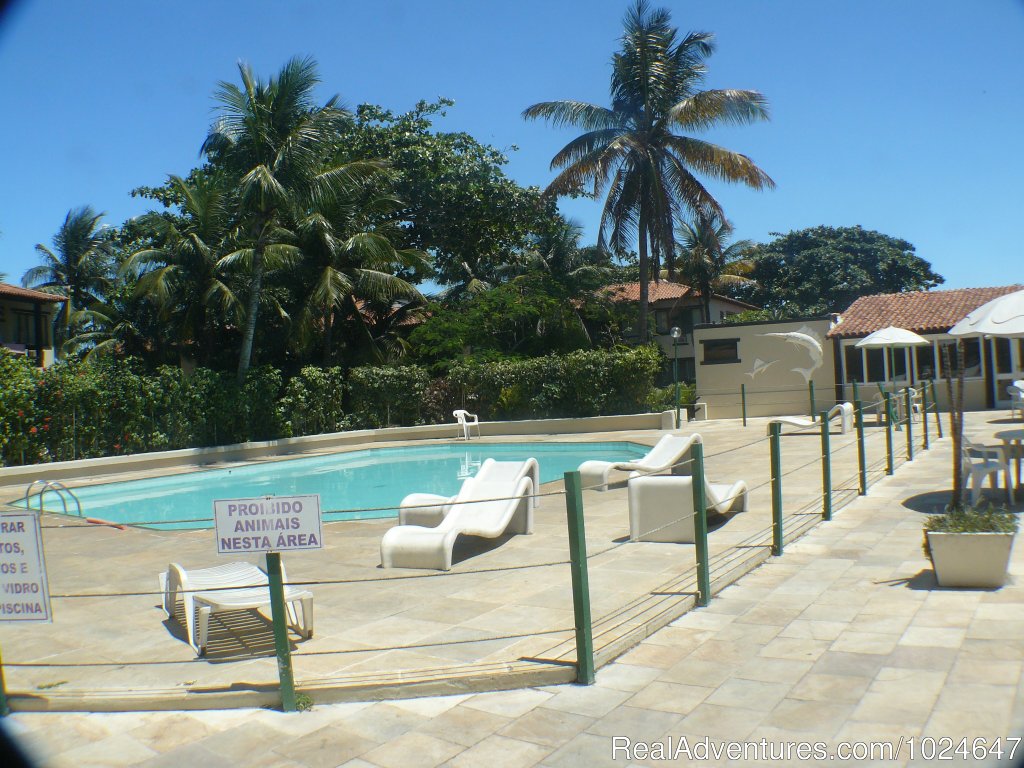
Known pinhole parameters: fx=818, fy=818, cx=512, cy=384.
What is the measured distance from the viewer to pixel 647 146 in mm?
27438

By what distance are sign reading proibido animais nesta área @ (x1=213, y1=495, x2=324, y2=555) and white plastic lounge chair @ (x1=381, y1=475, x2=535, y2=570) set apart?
8.46 ft

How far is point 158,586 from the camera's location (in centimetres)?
770

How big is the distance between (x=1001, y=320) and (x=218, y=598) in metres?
8.59

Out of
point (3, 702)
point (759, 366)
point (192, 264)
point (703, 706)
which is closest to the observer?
point (703, 706)

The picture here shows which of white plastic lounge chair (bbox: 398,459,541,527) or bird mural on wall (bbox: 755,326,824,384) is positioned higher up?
bird mural on wall (bbox: 755,326,824,384)

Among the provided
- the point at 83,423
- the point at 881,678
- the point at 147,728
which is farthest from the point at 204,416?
the point at 881,678

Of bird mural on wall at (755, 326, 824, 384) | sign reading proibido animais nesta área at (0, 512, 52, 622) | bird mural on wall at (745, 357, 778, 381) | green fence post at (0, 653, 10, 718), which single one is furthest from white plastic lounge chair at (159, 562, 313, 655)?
bird mural on wall at (745, 357, 778, 381)

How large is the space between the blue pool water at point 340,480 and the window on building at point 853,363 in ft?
33.9

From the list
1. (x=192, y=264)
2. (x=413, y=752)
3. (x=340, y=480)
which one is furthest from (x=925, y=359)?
(x=413, y=752)

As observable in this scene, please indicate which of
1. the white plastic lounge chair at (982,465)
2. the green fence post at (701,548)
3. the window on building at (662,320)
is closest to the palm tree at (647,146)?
the window on building at (662,320)

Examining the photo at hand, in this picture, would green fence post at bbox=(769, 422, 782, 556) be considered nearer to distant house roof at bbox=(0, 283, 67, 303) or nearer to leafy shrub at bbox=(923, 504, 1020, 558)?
leafy shrub at bbox=(923, 504, 1020, 558)

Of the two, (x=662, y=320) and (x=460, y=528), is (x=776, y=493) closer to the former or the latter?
(x=460, y=528)

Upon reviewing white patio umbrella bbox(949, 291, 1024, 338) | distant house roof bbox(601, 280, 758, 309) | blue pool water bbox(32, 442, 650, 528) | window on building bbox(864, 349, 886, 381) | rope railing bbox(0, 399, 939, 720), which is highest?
distant house roof bbox(601, 280, 758, 309)

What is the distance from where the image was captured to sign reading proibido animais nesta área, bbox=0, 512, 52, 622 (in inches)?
188
